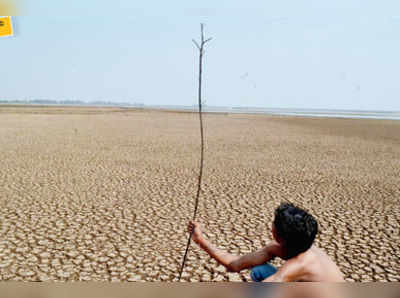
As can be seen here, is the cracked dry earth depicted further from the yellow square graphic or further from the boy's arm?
the yellow square graphic

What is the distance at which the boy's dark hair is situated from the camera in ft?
5.10

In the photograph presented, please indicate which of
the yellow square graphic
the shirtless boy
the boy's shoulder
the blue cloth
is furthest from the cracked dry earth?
the yellow square graphic

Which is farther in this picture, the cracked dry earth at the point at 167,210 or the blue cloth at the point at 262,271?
the cracked dry earth at the point at 167,210

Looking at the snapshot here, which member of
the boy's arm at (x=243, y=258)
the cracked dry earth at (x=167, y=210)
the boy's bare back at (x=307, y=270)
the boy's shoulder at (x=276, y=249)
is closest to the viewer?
the boy's bare back at (x=307, y=270)

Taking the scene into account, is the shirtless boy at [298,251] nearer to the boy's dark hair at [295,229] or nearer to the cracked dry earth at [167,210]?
the boy's dark hair at [295,229]

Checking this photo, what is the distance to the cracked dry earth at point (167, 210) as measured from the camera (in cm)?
Answer: 339

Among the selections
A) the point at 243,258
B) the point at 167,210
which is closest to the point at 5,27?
the point at 243,258

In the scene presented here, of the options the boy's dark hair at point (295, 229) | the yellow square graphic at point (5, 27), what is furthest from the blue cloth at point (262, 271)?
the yellow square graphic at point (5, 27)

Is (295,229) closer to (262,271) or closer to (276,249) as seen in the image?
(276,249)

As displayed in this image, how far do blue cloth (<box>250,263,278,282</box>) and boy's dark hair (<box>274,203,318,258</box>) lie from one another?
0.30 m

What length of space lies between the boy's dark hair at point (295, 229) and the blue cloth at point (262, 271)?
0.30m

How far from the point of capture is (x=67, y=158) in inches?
379

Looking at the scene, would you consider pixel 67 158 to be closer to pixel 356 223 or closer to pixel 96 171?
pixel 96 171

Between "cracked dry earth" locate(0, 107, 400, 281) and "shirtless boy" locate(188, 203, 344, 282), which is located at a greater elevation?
"shirtless boy" locate(188, 203, 344, 282)
